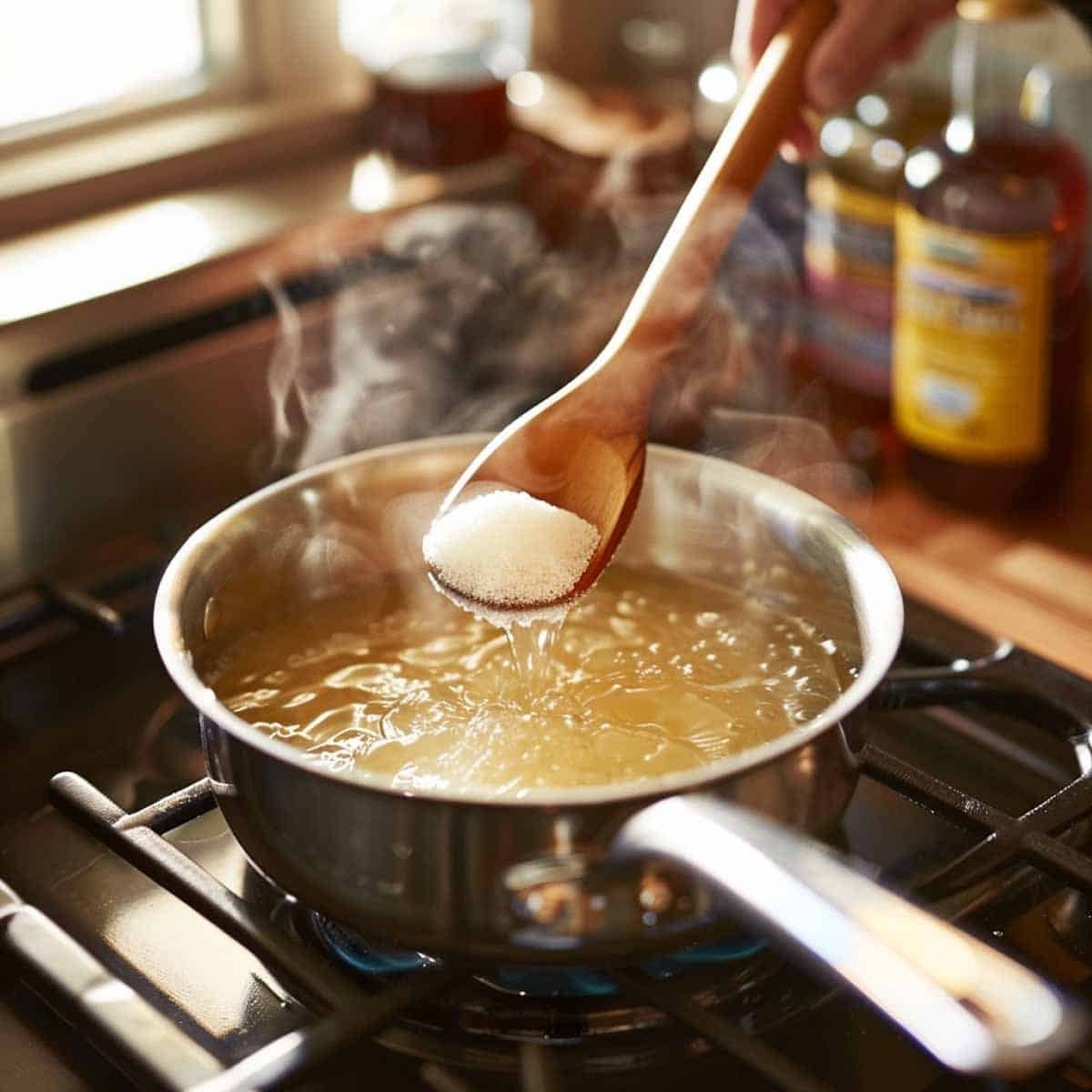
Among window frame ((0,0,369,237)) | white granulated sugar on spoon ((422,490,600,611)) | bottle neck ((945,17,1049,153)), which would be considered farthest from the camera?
window frame ((0,0,369,237))

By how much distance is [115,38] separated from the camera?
3.78 ft

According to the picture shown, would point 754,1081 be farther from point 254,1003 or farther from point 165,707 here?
point 165,707

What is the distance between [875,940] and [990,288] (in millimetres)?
570

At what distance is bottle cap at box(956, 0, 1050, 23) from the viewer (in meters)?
0.90

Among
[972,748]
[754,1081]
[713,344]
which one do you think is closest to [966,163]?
[713,344]

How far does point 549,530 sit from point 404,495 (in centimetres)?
12

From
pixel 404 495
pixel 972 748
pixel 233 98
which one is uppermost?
pixel 233 98

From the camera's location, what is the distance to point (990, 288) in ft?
3.06

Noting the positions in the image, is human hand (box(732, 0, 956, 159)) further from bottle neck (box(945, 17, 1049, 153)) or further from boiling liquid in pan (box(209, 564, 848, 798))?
boiling liquid in pan (box(209, 564, 848, 798))

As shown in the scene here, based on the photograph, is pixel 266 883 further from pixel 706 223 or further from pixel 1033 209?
pixel 1033 209

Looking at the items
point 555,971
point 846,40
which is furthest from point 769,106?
point 555,971

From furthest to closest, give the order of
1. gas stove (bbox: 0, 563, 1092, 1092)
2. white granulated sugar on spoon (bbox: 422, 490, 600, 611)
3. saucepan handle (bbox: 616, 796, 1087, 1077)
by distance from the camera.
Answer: white granulated sugar on spoon (bbox: 422, 490, 600, 611)
gas stove (bbox: 0, 563, 1092, 1092)
saucepan handle (bbox: 616, 796, 1087, 1077)

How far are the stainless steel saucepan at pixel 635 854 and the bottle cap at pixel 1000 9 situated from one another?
35 cm

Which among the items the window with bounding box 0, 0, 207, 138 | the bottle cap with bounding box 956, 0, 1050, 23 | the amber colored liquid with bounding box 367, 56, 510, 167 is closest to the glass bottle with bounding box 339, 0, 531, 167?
the amber colored liquid with bounding box 367, 56, 510, 167
